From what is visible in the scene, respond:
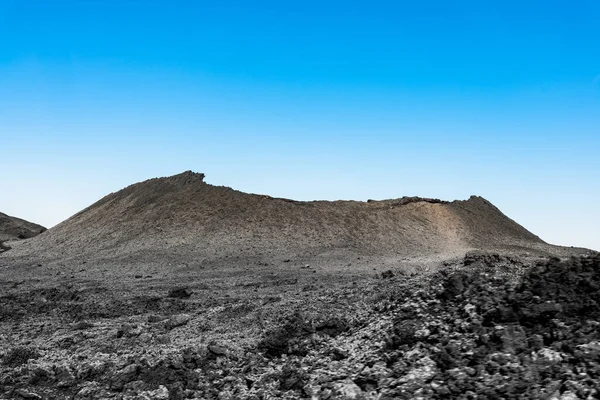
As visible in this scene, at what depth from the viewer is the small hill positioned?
46.2 meters

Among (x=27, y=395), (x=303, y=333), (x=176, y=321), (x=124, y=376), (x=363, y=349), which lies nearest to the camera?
(x=363, y=349)

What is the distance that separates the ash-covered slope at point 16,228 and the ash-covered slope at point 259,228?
951cm

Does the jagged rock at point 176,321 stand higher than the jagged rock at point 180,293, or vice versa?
the jagged rock at point 180,293

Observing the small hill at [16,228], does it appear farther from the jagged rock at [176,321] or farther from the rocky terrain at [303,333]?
the jagged rock at [176,321]

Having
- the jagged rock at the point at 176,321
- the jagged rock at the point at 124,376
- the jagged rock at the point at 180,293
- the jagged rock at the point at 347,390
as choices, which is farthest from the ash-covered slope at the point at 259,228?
the jagged rock at the point at 347,390

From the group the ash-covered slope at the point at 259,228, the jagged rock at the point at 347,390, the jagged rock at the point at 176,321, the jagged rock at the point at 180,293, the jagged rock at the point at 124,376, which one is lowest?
the jagged rock at the point at 124,376

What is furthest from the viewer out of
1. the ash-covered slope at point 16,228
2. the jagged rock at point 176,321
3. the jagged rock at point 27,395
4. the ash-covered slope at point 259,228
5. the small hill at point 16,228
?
the ash-covered slope at point 16,228

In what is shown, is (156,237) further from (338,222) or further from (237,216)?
(338,222)

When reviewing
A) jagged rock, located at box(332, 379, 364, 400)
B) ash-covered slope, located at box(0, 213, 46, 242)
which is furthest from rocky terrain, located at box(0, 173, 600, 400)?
ash-covered slope, located at box(0, 213, 46, 242)

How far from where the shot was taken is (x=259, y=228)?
31609 mm

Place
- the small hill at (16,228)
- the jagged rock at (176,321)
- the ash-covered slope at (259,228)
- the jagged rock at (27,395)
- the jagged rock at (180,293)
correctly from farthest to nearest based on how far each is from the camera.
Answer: the small hill at (16,228)
the ash-covered slope at (259,228)
the jagged rock at (180,293)
the jagged rock at (176,321)
the jagged rock at (27,395)

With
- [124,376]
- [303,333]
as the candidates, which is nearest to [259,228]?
[303,333]

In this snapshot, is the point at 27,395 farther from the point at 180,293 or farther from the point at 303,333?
the point at 180,293

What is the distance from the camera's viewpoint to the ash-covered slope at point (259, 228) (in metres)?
29.2
